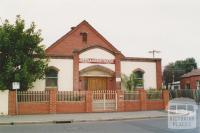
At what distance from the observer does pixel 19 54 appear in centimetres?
2462

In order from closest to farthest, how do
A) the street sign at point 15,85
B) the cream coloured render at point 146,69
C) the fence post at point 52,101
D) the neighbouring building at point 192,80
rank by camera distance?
the street sign at point 15,85
the fence post at point 52,101
the cream coloured render at point 146,69
the neighbouring building at point 192,80

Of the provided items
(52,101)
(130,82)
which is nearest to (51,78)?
(52,101)

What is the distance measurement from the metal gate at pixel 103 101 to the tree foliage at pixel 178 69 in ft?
188

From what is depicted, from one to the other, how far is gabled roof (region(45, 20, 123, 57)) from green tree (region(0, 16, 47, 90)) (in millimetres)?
8735

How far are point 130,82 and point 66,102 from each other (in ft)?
26.9

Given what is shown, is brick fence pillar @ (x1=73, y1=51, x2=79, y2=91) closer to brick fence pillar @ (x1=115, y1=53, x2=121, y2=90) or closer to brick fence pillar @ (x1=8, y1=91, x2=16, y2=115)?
brick fence pillar @ (x1=115, y1=53, x2=121, y2=90)

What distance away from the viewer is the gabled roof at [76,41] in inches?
1387

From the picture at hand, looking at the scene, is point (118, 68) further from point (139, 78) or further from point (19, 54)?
point (19, 54)

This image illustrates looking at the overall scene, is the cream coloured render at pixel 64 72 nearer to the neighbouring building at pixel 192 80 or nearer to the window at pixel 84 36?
the window at pixel 84 36

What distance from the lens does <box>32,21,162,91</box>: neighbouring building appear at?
2917 centimetres

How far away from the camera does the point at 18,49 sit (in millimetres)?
24828

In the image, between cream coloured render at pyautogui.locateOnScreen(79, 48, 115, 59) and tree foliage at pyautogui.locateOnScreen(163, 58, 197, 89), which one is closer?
cream coloured render at pyautogui.locateOnScreen(79, 48, 115, 59)

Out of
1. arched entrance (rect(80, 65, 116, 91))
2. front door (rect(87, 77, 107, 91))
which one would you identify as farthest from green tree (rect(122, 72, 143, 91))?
front door (rect(87, 77, 107, 91))

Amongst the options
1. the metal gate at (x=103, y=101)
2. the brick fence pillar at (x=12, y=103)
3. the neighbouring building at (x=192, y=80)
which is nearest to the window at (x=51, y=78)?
the metal gate at (x=103, y=101)
